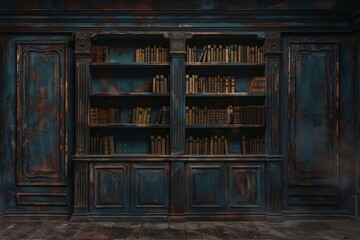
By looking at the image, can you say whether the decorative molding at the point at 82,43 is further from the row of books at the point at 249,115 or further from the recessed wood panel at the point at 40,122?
the row of books at the point at 249,115

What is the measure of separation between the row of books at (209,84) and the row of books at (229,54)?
24 centimetres

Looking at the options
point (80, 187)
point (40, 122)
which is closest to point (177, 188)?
point (80, 187)

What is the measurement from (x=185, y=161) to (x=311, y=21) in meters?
2.51

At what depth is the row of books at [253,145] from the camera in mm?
6262

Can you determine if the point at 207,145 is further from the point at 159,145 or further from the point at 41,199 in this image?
the point at 41,199

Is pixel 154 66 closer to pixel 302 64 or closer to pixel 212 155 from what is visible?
pixel 212 155

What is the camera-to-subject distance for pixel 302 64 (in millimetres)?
6316

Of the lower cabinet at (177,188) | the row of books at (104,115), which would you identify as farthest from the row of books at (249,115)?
the row of books at (104,115)

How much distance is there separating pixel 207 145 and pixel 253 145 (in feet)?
2.02

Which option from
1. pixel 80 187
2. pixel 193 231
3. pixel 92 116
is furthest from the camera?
pixel 92 116

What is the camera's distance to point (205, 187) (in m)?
6.14

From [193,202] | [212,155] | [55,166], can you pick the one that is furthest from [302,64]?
[55,166]

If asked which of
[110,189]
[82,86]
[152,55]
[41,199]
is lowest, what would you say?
[41,199]

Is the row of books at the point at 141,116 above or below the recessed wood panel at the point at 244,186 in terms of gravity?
above
